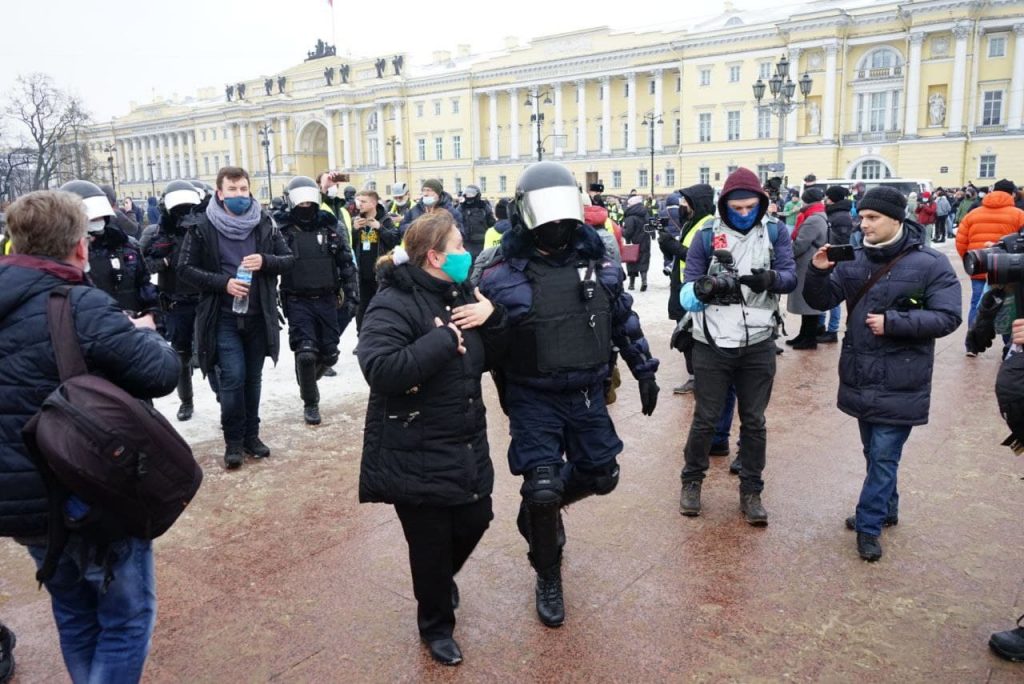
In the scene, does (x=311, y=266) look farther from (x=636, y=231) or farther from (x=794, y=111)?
(x=794, y=111)

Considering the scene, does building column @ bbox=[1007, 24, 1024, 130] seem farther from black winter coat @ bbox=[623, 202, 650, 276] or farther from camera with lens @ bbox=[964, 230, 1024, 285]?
camera with lens @ bbox=[964, 230, 1024, 285]

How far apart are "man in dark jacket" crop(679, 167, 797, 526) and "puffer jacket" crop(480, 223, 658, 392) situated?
0.77 m

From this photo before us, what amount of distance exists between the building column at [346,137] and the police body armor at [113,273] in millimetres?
81285

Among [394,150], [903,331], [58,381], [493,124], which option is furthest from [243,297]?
[394,150]

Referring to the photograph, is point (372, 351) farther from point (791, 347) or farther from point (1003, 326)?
point (791, 347)

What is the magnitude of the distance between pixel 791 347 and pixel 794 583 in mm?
6427

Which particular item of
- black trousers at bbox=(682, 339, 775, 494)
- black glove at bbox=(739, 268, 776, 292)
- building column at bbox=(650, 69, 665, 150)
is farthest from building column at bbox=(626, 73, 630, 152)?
black glove at bbox=(739, 268, 776, 292)

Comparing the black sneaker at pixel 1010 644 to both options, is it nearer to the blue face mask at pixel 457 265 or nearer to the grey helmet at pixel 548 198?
the grey helmet at pixel 548 198

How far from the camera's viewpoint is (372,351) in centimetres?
295

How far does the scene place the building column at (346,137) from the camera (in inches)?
3270

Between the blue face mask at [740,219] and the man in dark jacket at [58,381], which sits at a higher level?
the blue face mask at [740,219]

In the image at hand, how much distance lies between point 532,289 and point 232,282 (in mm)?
2832

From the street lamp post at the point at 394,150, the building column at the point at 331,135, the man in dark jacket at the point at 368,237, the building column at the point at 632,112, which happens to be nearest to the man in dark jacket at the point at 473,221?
the man in dark jacket at the point at 368,237

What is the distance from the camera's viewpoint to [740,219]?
4.61 meters
